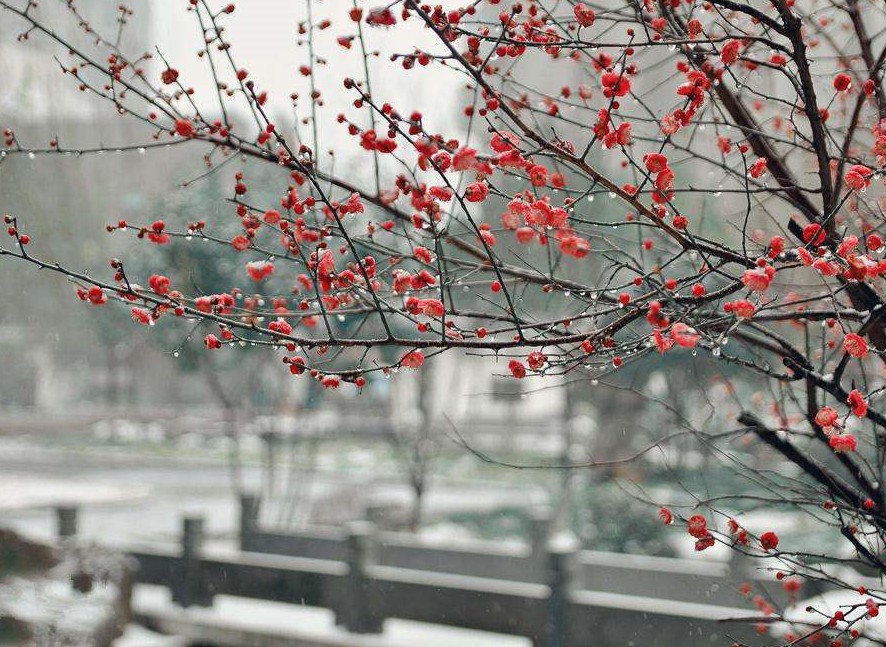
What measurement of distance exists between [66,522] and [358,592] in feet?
13.2

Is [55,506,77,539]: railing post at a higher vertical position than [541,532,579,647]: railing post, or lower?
higher

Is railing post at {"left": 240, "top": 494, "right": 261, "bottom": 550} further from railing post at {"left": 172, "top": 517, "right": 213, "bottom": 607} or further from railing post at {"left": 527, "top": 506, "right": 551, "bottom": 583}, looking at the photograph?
railing post at {"left": 527, "top": 506, "right": 551, "bottom": 583}

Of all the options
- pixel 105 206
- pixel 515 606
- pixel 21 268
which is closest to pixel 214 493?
pixel 21 268

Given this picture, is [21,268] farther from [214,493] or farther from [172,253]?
[172,253]

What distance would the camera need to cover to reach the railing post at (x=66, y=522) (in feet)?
33.3

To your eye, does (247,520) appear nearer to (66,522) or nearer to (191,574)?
(66,522)

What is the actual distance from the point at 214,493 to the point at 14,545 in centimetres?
1197

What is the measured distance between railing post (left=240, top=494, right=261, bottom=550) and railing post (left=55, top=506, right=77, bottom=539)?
5.20 ft

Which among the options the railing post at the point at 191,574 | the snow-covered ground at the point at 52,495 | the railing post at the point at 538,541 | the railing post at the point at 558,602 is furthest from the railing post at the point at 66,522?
the railing post at the point at 558,602

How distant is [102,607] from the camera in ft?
23.8

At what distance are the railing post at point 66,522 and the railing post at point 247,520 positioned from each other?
1.59 meters

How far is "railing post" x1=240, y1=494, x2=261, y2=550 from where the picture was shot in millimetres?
10656

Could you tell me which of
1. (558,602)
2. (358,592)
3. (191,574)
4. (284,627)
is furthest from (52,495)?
(558,602)

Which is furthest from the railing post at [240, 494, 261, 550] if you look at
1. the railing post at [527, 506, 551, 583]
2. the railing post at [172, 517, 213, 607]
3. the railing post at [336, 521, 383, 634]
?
the railing post at [336, 521, 383, 634]
